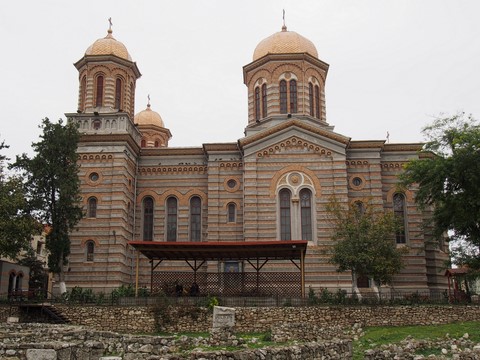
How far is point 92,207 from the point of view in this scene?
3619 centimetres

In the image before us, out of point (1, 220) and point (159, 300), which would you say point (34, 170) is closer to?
point (1, 220)

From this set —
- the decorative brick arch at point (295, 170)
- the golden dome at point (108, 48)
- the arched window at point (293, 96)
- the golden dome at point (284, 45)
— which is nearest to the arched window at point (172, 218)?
the decorative brick arch at point (295, 170)

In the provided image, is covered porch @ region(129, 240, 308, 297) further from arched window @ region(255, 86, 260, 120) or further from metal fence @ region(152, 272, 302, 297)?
arched window @ region(255, 86, 260, 120)

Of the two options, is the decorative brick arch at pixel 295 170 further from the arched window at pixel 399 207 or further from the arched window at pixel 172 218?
the arched window at pixel 172 218

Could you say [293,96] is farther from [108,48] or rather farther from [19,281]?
[19,281]

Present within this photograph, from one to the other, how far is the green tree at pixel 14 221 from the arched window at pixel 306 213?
1672cm

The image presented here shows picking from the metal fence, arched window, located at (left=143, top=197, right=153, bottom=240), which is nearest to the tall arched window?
arched window, located at (left=143, top=197, right=153, bottom=240)

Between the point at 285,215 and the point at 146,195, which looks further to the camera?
the point at 146,195

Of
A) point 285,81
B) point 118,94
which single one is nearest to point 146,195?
point 118,94

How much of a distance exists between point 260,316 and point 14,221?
1437 centimetres

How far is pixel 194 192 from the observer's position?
3900 cm

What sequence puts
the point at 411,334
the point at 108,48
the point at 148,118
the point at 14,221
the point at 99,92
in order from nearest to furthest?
the point at 411,334
the point at 14,221
the point at 99,92
the point at 108,48
the point at 148,118

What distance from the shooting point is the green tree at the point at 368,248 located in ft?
98.1

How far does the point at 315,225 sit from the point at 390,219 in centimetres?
565
